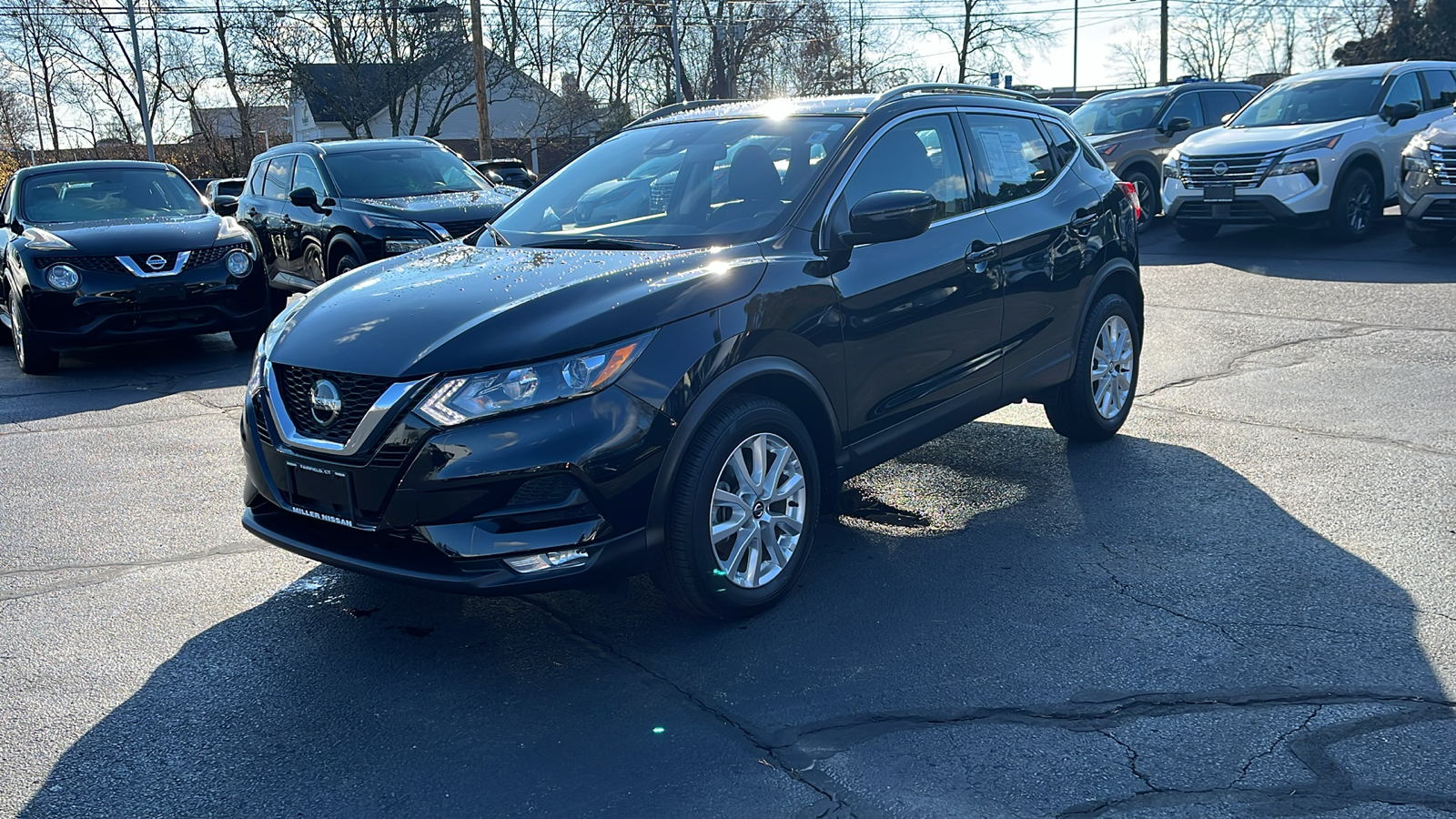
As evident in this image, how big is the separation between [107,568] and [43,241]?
18.7 ft

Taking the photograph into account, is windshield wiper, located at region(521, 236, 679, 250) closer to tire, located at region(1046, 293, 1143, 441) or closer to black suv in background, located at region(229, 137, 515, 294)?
tire, located at region(1046, 293, 1143, 441)

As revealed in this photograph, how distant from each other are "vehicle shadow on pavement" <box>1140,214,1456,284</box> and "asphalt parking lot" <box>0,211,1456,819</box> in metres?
6.47

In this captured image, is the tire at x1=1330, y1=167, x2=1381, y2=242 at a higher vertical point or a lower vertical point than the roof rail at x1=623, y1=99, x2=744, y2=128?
lower

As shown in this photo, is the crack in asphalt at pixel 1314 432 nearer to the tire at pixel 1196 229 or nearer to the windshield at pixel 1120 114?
the tire at pixel 1196 229

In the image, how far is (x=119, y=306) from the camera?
9.12 metres

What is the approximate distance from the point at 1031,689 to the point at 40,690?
9.95 ft

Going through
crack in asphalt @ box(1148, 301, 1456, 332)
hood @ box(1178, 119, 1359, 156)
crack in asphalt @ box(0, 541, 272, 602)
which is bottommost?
crack in asphalt @ box(0, 541, 272, 602)

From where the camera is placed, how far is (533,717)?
3.49m

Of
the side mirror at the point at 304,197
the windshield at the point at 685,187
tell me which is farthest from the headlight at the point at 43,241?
the windshield at the point at 685,187

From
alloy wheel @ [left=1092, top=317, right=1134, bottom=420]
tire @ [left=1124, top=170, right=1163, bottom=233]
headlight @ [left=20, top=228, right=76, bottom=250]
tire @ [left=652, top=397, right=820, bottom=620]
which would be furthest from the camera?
tire @ [left=1124, top=170, right=1163, bottom=233]

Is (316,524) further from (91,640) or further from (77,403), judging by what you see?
(77,403)

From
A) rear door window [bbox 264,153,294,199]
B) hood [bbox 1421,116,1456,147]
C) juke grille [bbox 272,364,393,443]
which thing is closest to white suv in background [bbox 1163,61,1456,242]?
hood [bbox 1421,116,1456,147]

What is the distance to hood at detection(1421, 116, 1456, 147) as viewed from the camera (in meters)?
11.8

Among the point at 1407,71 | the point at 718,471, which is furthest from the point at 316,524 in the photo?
the point at 1407,71
